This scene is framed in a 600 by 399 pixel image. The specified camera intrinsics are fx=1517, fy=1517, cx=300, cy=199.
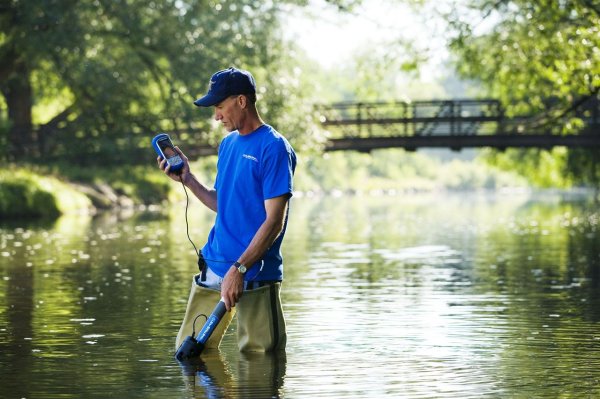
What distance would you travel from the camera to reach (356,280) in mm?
19078

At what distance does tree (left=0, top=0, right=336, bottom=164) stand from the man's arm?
3639 cm

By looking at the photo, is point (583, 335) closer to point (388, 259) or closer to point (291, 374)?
point (291, 374)

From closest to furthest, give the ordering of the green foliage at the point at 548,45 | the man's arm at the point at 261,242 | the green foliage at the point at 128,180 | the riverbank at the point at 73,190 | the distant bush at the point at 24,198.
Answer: the man's arm at the point at 261,242 → the green foliage at the point at 548,45 → the distant bush at the point at 24,198 → the riverbank at the point at 73,190 → the green foliage at the point at 128,180

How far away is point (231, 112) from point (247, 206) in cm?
60

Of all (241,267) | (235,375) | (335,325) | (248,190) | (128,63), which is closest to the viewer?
(241,267)

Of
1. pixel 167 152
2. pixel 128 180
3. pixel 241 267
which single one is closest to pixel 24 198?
pixel 128 180

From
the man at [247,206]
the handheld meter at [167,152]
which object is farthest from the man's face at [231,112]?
the handheld meter at [167,152]

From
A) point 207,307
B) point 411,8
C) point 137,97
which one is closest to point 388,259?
point 411,8

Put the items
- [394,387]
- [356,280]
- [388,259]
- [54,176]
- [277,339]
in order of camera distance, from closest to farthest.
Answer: [394,387]
[277,339]
[356,280]
[388,259]
[54,176]

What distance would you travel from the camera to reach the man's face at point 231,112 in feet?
31.1

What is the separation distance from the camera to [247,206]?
9516mm

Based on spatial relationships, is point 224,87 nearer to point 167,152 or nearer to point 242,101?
point 242,101

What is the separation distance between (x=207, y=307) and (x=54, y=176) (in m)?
43.6

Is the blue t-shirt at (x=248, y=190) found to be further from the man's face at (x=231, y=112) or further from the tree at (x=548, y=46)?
the tree at (x=548, y=46)
